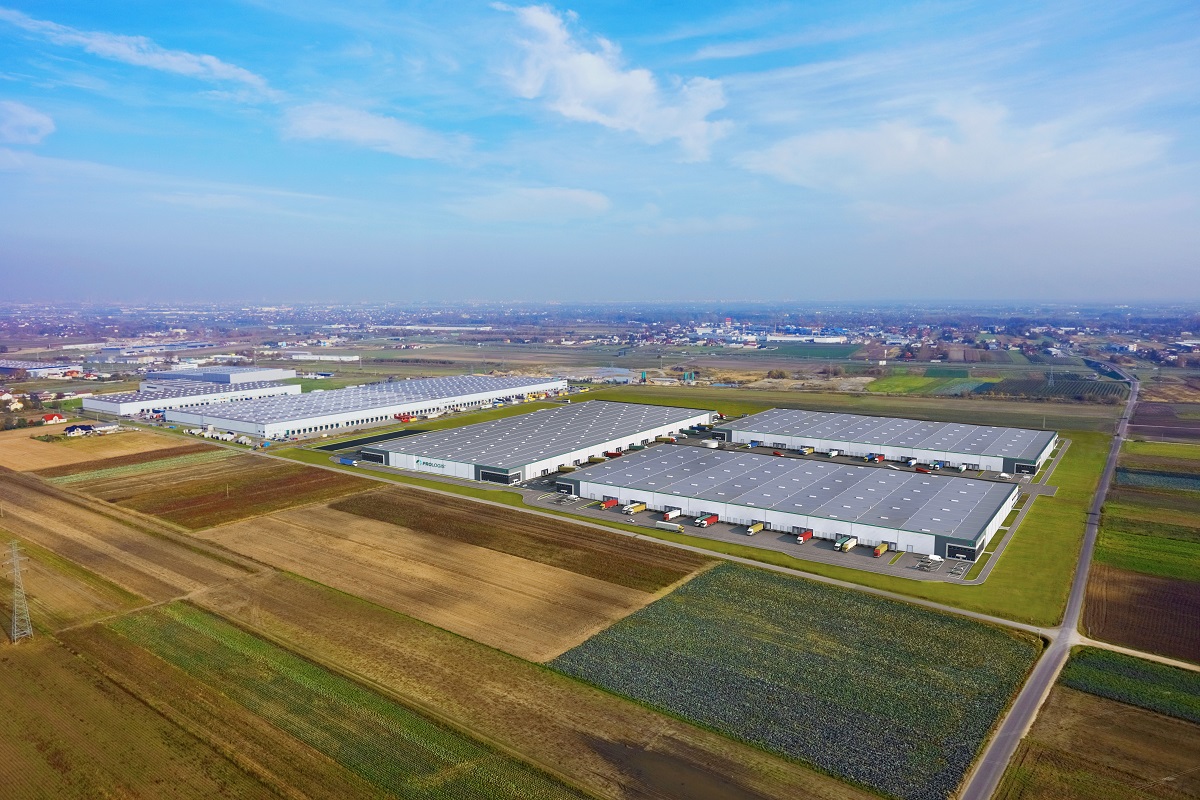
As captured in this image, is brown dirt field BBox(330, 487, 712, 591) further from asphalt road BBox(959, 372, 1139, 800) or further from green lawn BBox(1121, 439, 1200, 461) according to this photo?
green lawn BBox(1121, 439, 1200, 461)

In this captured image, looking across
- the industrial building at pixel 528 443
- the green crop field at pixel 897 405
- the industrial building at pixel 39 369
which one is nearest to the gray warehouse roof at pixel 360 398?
the green crop field at pixel 897 405

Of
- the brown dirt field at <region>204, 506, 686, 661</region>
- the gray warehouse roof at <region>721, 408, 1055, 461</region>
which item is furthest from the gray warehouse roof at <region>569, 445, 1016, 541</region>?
the brown dirt field at <region>204, 506, 686, 661</region>

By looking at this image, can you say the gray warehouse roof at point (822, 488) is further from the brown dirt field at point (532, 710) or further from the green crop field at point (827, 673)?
the brown dirt field at point (532, 710)

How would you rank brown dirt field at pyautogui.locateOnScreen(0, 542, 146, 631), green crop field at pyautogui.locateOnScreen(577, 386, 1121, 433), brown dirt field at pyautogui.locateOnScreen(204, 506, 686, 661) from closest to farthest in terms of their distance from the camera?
brown dirt field at pyautogui.locateOnScreen(204, 506, 686, 661)
brown dirt field at pyautogui.locateOnScreen(0, 542, 146, 631)
green crop field at pyautogui.locateOnScreen(577, 386, 1121, 433)

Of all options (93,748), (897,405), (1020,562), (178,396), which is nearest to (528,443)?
(1020,562)

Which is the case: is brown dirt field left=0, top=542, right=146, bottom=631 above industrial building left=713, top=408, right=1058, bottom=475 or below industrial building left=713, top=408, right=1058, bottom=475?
below
